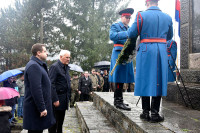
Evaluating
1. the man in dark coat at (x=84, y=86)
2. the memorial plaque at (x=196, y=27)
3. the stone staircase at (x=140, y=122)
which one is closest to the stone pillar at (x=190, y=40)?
the memorial plaque at (x=196, y=27)

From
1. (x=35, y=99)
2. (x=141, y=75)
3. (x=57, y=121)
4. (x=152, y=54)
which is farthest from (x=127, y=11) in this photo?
(x=57, y=121)

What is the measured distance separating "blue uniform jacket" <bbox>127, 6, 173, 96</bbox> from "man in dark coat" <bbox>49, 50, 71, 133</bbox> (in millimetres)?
1470

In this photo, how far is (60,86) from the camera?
13.9ft

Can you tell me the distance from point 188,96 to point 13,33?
2142 centimetres

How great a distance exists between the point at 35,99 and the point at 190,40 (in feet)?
13.1

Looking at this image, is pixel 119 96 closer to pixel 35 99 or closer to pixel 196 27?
pixel 35 99

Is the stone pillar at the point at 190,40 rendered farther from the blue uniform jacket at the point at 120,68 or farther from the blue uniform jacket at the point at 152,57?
the blue uniform jacket at the point at 152,57

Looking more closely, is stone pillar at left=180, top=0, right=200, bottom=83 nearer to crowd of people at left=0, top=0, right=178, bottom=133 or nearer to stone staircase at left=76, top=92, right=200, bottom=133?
stone staircase at left=76, top=92, right=200, bottom=133

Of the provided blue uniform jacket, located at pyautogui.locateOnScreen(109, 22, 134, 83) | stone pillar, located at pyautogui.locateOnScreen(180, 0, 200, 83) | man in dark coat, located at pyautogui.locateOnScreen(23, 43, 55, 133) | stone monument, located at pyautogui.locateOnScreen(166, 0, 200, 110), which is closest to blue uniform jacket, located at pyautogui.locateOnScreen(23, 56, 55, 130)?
man in dark coat, located at pyautogui.locateOnScreen(23, 43, 55, 133)

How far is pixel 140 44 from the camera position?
141 inches

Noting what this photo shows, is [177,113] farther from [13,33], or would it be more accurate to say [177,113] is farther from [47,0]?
[47,0]

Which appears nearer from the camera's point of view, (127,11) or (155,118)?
(155,118)

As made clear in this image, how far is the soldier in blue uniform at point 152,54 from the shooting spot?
11.1ft

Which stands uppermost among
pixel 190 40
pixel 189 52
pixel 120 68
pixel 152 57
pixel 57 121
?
pixel 190 40
